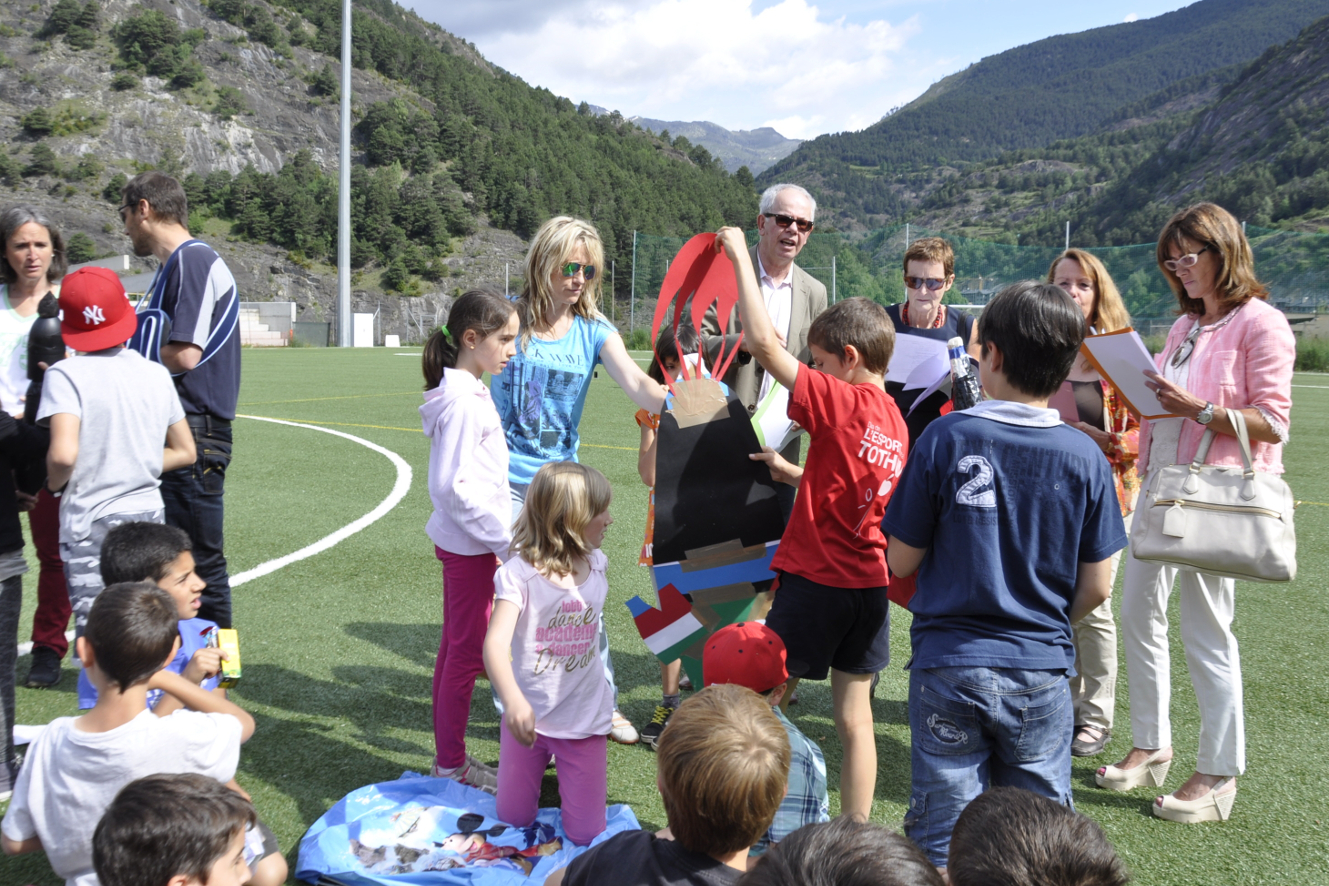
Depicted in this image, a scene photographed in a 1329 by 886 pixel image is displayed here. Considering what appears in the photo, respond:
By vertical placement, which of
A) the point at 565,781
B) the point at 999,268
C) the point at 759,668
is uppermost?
the point at 999,268

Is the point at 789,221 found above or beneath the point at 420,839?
above

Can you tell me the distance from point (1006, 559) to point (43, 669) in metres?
4.08

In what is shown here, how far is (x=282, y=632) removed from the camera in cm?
471

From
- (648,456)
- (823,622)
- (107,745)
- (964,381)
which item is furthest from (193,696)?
(964,381)

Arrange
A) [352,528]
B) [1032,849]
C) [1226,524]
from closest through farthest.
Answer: [1032,849] < [1226,524] < [352,528]

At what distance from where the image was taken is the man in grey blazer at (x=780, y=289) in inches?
152

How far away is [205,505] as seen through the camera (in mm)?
3676

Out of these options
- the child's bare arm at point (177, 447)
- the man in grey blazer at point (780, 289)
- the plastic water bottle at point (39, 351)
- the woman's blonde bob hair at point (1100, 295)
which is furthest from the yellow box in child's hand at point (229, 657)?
the woman's blonde bob hair at point (1100, 295)

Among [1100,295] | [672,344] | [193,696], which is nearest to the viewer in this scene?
[193,696]

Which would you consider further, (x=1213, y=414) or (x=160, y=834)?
(x=1213, y=414)

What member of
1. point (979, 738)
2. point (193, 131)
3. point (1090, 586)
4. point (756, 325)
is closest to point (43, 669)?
point (756, 325)

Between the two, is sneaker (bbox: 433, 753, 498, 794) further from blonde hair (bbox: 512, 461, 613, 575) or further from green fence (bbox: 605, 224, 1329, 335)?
green fence (bbox: 605, 224, 1329, 335)

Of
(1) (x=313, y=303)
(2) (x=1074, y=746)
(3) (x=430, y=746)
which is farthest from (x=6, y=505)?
(1) (x=313, y=303)

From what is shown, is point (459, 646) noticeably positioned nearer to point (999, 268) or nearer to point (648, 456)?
point (648, 456)
